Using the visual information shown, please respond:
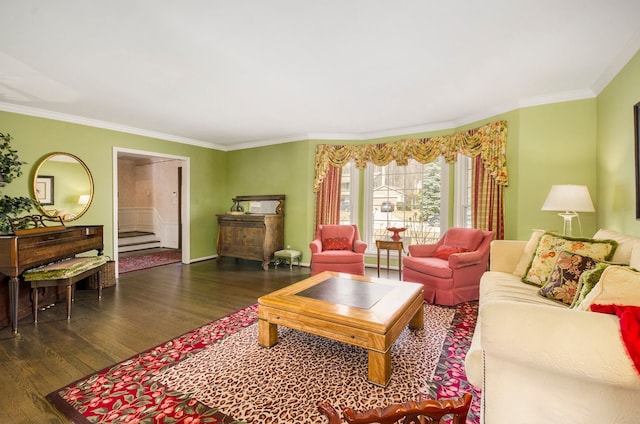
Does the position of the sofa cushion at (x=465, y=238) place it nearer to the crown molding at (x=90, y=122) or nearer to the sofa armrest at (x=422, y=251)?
the sofa armrest at (x=422, y=251)

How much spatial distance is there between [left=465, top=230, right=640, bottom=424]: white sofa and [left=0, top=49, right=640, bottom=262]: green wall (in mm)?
2143

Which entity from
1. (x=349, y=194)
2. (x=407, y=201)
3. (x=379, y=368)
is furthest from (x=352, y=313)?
(x=349, y=194)

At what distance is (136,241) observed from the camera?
7352 mm

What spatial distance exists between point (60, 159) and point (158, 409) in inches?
163

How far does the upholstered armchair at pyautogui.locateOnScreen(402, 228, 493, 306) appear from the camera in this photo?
10.8ft

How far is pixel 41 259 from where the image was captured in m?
2.92

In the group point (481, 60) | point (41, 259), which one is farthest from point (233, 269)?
point (481, 60)

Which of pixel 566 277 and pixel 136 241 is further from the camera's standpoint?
pixel 136 241

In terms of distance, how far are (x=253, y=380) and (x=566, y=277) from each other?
2343mm

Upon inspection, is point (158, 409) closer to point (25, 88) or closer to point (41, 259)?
point (41, 259)

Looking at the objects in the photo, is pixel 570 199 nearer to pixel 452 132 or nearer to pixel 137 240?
pixel 452 132

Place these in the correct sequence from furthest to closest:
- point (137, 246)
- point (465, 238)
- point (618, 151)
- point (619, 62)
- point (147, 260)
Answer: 1. point (137, 246)
2. point (147, 260)
3. point (465, 238)
4. point (618, 151)
5. point (619, 62)

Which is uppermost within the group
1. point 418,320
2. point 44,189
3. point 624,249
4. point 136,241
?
point 44,189

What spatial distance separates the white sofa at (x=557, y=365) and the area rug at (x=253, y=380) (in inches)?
18.7
